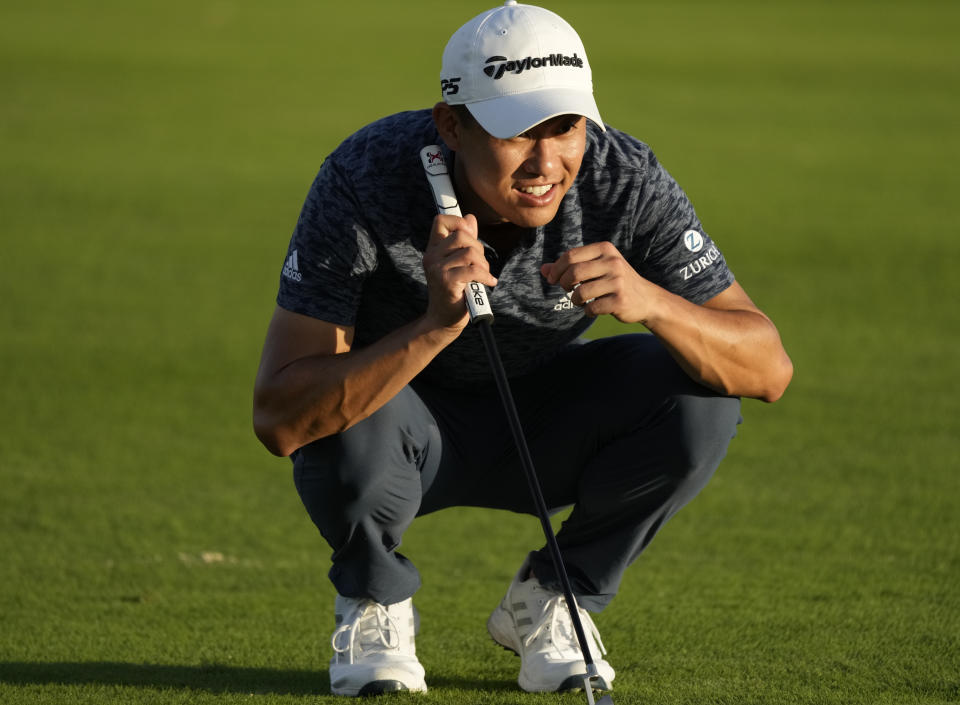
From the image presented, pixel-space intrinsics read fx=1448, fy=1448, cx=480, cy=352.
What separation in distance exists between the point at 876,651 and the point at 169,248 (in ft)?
22.5

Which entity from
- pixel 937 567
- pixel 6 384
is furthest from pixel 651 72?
pixel 937 567

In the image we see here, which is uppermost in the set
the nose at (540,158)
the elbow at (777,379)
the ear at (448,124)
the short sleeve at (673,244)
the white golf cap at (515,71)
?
the white golf cap at (515,71)

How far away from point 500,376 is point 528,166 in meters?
0.42

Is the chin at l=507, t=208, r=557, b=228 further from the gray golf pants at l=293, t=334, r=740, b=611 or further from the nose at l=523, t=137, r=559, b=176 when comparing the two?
the gray golf pants at l=293, t=334, r=740, b=611

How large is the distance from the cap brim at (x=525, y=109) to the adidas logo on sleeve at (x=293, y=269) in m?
0.46

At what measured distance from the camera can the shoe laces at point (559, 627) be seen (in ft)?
10.2

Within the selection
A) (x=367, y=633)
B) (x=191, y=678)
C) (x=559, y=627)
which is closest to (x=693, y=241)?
(x=559, y=627)

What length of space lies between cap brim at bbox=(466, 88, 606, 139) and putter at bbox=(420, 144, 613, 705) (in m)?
0.14

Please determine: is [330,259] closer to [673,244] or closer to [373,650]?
[673,244]

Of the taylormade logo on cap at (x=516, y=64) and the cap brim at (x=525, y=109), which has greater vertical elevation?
the taylormade logo on cap at (x=516, y=64)

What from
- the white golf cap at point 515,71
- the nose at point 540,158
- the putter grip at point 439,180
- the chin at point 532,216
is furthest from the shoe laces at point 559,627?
the white golf cap at point 515,71

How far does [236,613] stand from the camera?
3609mm

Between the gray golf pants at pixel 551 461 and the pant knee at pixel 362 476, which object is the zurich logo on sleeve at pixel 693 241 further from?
the pant knee at pixel 362 476

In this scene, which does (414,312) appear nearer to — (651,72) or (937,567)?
(937,567)
